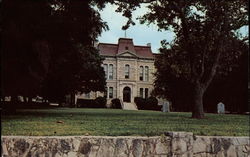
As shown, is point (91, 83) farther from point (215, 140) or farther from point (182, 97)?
point (215, 140)

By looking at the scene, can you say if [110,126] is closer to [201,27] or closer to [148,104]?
[201,27]

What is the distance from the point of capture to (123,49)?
5900cm

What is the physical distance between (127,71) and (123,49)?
582 cm

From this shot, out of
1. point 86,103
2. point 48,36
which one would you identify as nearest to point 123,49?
point 86,103

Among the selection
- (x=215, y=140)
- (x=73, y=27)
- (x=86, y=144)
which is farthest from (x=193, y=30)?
(x=86, y=144)

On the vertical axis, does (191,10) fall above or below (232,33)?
above

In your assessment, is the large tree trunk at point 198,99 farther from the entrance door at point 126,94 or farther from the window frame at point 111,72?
the entrance door at point 126,94

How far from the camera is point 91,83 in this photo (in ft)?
149

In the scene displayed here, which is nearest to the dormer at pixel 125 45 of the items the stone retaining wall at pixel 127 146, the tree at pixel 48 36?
the tree at pixel 48 36

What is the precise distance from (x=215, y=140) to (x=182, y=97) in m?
40.7

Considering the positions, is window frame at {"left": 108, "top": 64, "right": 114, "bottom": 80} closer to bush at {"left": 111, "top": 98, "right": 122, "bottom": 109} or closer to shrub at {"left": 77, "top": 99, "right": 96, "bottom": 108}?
bush at {"left": 111, "top": 98, "right": 122, "bottom": 109}

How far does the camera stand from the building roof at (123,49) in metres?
57.5

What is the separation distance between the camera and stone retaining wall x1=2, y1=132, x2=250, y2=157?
23.9 feet

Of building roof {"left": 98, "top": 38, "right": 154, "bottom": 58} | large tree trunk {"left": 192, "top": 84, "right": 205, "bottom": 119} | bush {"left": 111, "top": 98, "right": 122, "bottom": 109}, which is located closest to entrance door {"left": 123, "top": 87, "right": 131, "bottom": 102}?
bush {"left": 111, "top": 98, "right": 122, "bottom": 109}
